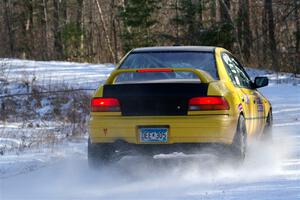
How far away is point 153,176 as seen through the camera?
694 cm

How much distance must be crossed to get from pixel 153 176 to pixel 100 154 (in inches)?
26.6

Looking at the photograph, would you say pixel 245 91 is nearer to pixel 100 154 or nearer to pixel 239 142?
pixel 239 142

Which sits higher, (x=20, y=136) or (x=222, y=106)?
(x=222, y=106)

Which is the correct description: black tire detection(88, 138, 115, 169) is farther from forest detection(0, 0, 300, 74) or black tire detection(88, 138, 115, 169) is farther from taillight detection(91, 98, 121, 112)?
forest detection(0, 0, 300, 74)

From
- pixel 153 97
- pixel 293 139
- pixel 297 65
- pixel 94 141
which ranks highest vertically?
pixel 153 97

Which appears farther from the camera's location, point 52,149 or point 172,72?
point 52,149

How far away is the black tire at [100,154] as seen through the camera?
6.97 meters

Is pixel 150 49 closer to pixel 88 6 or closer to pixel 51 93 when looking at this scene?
pixel 51 93

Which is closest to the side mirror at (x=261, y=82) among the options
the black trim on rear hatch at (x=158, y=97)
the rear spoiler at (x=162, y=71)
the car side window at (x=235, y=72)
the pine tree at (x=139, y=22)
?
the car side window at (x=235, y=72)

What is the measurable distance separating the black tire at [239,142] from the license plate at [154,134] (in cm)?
78

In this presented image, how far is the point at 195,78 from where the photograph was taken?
7.32m

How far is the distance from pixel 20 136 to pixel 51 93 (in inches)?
261

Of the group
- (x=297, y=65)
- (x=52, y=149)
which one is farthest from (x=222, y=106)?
(x=297, y=65)

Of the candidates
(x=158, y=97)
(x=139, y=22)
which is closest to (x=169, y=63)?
(x=158, y=97)
